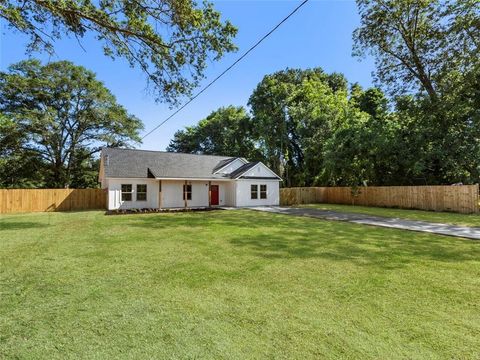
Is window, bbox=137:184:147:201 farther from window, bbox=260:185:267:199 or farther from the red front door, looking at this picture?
window, bbox=260:185:267:199

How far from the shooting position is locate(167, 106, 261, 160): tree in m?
36.0

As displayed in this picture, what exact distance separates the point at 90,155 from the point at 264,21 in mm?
27152

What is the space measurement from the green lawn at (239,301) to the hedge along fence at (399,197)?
11408 millimetres

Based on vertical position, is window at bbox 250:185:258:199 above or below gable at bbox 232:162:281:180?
below

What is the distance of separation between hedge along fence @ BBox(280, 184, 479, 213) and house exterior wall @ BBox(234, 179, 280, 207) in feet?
5.43

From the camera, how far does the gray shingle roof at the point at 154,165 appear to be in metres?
19.0

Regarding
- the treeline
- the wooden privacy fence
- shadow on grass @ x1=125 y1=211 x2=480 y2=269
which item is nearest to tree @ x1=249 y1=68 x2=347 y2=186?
the treeline

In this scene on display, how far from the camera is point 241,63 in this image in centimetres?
1067

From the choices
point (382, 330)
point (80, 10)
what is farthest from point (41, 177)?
point (382, 330)

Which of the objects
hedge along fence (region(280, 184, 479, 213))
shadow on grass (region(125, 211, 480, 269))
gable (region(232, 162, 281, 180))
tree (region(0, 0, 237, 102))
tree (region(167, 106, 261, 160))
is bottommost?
shadow on grass (region(125, 211, 480, 269))

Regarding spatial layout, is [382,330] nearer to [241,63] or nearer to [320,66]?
[241,63]

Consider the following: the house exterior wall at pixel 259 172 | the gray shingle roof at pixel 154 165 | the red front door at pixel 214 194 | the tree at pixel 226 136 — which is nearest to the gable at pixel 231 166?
the gray shingle roof at pixel 154 165

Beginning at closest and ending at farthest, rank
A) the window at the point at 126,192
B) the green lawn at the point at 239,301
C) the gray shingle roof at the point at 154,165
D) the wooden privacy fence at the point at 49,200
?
the green lawn at the point at 239,301, the wooden privacy fence at the point at 49,200, the window at the point at 126,192, the gray shingle roof at the point at 154,165

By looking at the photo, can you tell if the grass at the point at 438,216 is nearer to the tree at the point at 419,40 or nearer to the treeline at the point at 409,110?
the treeline at the point at 409,110
